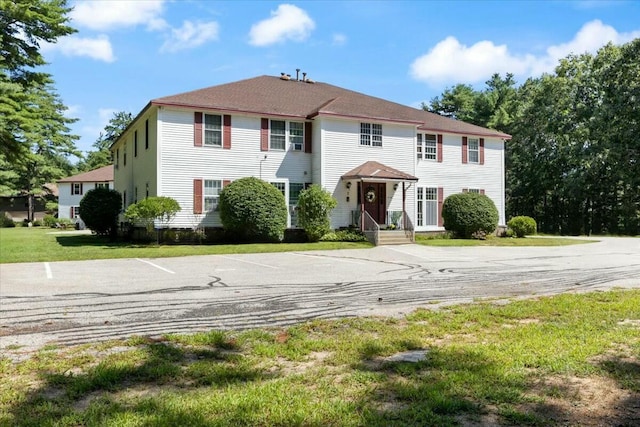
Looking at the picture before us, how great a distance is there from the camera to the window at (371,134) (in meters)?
23.0

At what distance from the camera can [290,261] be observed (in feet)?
45.8

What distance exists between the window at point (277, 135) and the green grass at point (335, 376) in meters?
17.1

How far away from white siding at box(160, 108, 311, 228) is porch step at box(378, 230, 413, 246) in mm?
4666

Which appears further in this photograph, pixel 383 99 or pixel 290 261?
pixel 383 99

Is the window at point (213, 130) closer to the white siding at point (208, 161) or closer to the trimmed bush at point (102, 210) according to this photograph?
the white siding at point (208, 161)

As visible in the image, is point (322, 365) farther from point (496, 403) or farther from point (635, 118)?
point (635, 118)

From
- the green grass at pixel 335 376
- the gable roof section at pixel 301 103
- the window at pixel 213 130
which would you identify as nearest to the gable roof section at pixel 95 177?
the gable roof section at pixel 301 103

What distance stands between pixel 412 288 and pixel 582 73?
112ft

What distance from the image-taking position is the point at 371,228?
2161 cm

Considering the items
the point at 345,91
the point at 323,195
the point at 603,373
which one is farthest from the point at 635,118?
the point at 603,373

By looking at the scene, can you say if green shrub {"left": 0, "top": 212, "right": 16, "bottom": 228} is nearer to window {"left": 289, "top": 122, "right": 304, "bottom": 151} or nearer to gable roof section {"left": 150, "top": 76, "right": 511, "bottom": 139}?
gable roof section {"left": 150, "top": 76, "right": 511, "bottom": 139}

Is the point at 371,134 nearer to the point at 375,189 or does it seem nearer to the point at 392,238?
the point at 375,189

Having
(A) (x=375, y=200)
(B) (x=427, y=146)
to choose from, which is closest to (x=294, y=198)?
(A) (x=375, y=200)

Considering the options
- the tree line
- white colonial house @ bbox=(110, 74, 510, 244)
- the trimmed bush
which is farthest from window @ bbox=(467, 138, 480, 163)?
the trimmed bush
